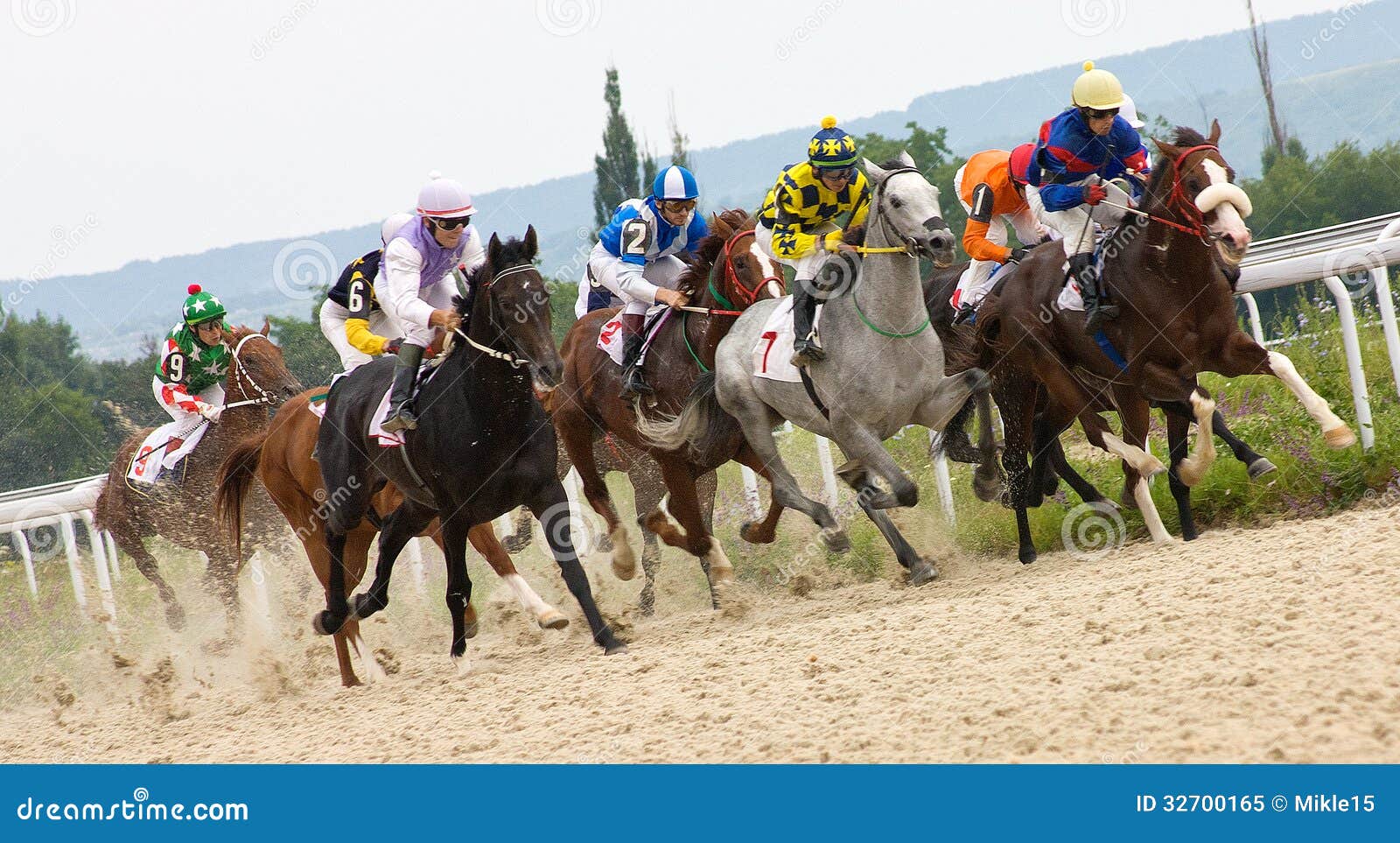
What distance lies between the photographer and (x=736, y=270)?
305 inches

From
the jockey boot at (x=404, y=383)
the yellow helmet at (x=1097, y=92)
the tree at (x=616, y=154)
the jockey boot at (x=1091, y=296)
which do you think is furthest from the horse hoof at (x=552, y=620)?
the tree at (x=616, y=154)

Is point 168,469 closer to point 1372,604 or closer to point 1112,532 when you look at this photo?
point 1112,532

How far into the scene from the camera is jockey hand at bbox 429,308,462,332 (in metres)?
6.77

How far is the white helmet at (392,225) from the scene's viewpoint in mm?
7629

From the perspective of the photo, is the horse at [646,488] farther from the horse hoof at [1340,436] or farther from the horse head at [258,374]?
the horse hoof at [1340,436]

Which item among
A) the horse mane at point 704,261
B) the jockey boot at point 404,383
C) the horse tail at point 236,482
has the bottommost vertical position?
the horse tail at point 236,482

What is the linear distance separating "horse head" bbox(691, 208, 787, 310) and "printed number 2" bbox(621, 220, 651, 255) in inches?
18.7

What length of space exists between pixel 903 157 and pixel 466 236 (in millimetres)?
2424

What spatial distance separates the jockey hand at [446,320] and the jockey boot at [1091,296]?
3209 mm

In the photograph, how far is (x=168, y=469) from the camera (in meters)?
10.3

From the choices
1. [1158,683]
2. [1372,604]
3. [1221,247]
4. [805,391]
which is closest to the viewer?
[1158,683]

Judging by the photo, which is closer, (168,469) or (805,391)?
(805,391)

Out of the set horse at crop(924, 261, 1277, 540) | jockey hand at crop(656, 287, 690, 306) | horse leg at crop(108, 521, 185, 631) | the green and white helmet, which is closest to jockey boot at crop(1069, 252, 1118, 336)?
horse at crop(924, 261, 1277, 540)

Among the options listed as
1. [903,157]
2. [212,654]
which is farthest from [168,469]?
[903,157]
